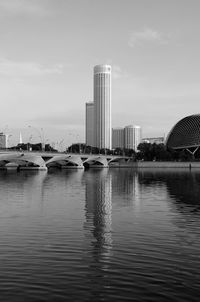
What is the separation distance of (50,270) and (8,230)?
9.89 m

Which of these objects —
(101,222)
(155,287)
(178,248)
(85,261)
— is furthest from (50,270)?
(101,222)

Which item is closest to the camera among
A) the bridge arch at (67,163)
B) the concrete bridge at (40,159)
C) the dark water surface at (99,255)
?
the dark water surface at (99,255)

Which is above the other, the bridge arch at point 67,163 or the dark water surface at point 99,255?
the bridge arch at point 67,163

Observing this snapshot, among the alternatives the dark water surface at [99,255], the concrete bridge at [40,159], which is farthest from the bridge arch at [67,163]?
the dark water surface at [99,255]

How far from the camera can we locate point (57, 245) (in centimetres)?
2247

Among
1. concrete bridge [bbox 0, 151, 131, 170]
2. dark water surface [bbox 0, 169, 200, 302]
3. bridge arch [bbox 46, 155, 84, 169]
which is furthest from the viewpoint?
bridge arch [bbox 46, 155, 84, 169]

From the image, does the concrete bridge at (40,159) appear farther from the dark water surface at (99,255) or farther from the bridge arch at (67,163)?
the dark water surface at (99,255)

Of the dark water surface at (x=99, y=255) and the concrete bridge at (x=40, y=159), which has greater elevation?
the concrete bridge at (x=40, y=159)

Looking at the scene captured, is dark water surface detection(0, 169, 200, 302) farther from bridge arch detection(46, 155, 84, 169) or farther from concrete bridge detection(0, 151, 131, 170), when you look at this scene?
bridge arch detection(46, 155, 84, 169)

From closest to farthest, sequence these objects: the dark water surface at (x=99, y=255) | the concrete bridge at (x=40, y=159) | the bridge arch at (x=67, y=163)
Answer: the dark water surface at (x=99, y=255), the concrete bridge at (x=40, y=159), the bridge arch at (x=67, y=163)

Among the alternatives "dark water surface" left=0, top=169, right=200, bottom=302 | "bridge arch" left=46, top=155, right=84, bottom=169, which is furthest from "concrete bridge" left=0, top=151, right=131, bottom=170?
"dark water surface" left=0, top=169, right=200, bottom=302

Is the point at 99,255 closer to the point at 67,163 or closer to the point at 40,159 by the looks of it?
the point at 40,159

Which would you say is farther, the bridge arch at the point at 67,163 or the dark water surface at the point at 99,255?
the bridge arch at the point at 67,163

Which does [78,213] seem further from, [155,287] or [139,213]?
[155,287]
